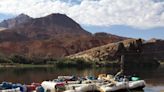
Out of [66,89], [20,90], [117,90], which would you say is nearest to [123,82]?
[117,90]

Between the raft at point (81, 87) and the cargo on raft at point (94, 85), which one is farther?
the cargo on raft at point (94, 85)

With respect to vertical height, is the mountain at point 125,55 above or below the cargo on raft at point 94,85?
above

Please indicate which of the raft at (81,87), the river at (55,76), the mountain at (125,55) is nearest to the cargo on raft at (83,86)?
the raft at (81,87)

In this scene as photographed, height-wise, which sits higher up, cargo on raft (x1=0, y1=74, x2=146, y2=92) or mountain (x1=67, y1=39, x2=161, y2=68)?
mountain (x1=67, y1=39, x2=161, y2=68)

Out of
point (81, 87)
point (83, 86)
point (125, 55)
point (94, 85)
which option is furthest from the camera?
point (125, 55)

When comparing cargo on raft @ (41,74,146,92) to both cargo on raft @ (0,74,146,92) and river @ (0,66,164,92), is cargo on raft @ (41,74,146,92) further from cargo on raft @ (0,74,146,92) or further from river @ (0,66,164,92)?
river @ (0,66,164,92)

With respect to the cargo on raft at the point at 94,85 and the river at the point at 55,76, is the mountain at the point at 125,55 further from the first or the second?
the cargo on raft at the point at 94,85

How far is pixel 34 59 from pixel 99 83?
121m

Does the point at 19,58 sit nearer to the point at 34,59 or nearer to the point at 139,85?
the point at 34,59

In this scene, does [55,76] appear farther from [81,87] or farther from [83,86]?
[81,87]

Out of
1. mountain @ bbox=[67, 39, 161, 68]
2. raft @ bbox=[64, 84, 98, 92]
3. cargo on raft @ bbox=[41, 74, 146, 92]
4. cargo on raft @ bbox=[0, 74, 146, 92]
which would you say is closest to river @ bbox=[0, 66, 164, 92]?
cargo on raft @ bbox=[41, 74, 146, 92]

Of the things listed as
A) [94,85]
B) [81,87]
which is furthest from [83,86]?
[94,85]

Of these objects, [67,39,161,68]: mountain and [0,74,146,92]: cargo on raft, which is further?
[67,39,161,68]: mountain

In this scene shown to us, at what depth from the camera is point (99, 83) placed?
56.0 meters
